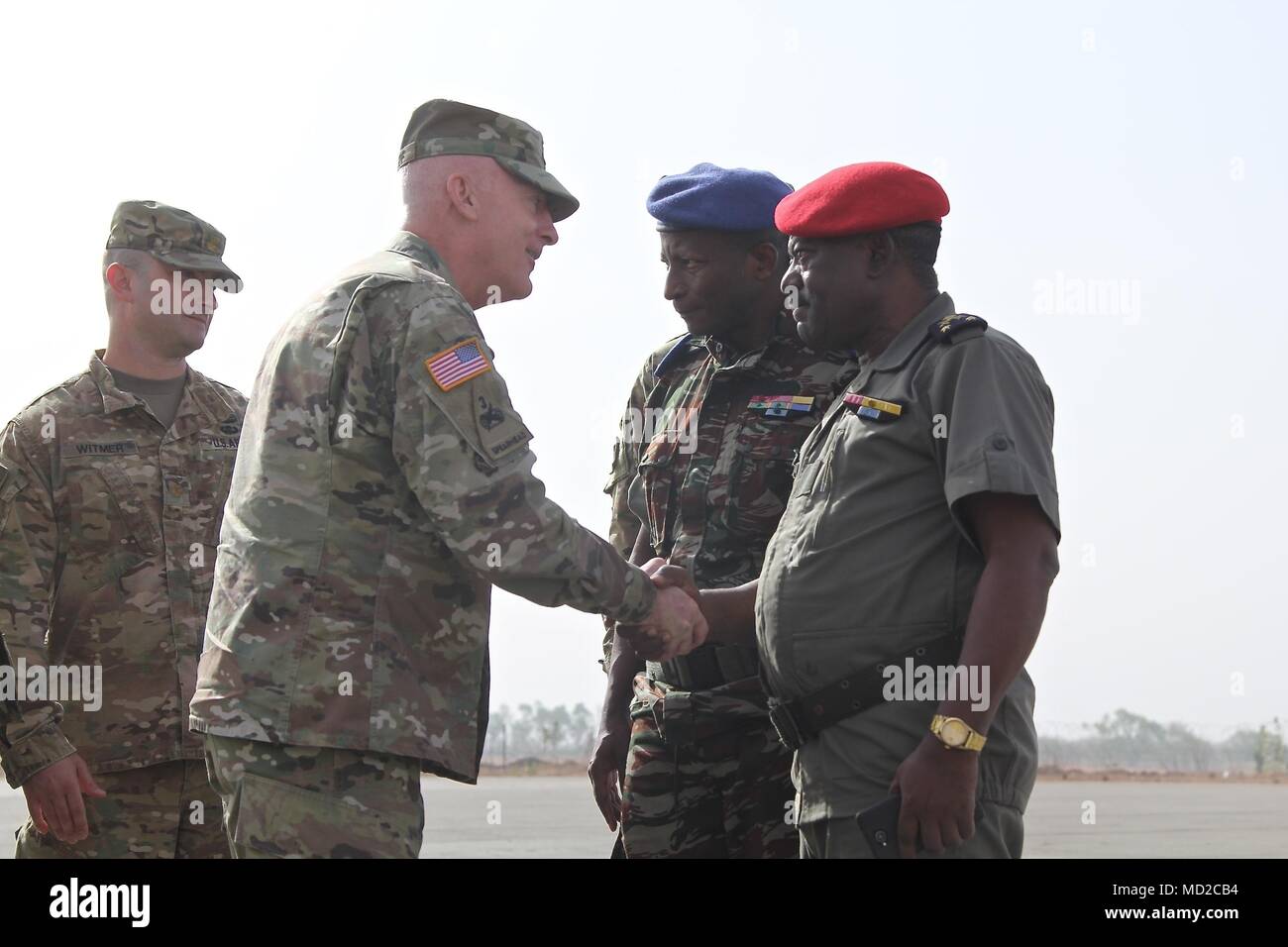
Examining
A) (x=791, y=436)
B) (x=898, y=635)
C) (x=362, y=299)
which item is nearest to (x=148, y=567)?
(x=362, y=299)

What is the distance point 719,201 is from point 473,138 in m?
0.93

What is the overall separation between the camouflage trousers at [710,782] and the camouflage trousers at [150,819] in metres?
1.57

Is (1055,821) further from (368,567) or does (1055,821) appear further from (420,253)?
(368,567)

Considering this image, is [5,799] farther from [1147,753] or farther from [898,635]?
[1147,753]

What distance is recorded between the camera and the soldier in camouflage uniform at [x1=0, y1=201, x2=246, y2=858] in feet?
16.6

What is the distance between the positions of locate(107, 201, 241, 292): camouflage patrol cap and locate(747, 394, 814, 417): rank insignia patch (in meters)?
2.29

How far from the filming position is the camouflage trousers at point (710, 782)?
14.5 ft

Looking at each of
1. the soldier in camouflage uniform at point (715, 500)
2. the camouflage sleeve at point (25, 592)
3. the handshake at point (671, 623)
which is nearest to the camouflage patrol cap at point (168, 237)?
the camouflage sleeve at point (25, 592)

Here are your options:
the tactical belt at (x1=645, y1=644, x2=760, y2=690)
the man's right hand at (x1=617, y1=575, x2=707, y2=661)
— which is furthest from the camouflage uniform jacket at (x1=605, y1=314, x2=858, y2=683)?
the man's right hand at (x1=617, y1=575, x2=707, y2=661)

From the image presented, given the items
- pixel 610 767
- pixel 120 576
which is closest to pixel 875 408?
pixel 610 767

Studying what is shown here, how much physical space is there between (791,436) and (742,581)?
471 millimetres

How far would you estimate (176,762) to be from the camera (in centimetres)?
521

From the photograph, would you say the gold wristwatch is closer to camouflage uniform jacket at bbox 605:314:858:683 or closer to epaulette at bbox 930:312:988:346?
epaulette at bbox 930:312:988:346

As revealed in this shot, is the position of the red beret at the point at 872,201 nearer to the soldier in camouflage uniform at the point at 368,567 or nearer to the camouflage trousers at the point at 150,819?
the soldier in camouflage uniform at the point at 368,567
